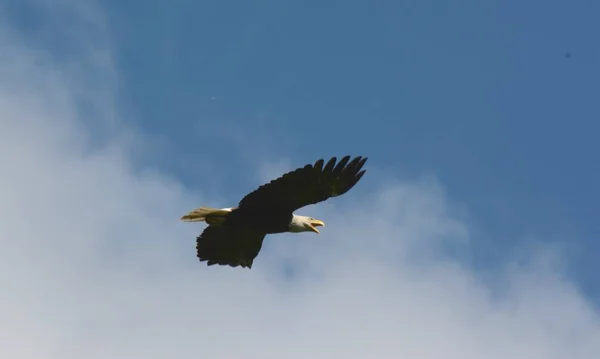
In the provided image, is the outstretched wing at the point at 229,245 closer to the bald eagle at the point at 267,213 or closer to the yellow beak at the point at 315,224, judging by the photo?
the bald eagle at the point at 267,213

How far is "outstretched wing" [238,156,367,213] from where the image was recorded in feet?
57.4

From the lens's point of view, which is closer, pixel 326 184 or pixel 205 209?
pixel 326 184

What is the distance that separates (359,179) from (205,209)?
129 inches

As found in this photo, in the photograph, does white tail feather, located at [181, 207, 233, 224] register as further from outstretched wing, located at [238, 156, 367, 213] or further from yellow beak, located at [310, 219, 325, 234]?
yellow beak, located at [310, 219, 325, 234]

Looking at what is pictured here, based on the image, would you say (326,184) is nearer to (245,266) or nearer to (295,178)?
(295,178)

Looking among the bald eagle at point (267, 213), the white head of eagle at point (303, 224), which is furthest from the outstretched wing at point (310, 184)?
the white head of eagle at point (303, 224)

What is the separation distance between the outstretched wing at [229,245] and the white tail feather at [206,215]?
1.52ft

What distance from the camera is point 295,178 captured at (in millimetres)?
17547

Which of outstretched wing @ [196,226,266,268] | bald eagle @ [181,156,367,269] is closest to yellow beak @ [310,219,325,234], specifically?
bald eagle @ [181,156,367,269]

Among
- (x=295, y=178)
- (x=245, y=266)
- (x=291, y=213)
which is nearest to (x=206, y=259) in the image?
(x=245, y=266)

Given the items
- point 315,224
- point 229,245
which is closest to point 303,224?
point 315,224

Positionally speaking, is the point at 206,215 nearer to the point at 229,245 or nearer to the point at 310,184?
the point at 229,245

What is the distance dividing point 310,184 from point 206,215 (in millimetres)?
2452

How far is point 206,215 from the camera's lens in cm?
1889
